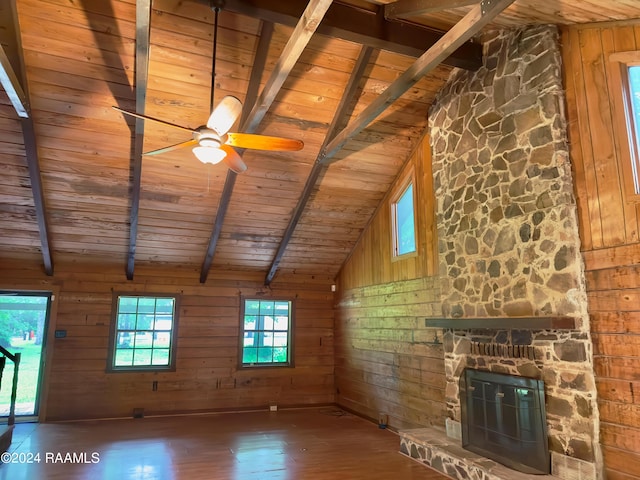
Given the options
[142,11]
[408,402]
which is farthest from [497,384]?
[142,11]

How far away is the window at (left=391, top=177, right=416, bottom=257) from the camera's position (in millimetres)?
6262

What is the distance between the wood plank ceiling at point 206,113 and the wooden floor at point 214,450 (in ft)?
8.03

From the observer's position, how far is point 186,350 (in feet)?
24.9

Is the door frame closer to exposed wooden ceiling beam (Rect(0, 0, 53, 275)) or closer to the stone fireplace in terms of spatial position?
exposed wooden ceiling beam (Rect(0, 0, 53, 275))

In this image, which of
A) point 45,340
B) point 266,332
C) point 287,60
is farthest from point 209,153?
point 45,340

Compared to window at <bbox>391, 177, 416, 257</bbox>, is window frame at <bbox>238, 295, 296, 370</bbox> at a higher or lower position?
lower

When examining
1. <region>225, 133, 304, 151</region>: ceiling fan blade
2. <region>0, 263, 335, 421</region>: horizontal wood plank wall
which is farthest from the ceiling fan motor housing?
<region>0, 263, 335, 421</region>: horizontal wood plank wall

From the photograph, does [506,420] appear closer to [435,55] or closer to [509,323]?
[509,323]

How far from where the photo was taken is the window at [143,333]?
734 cm

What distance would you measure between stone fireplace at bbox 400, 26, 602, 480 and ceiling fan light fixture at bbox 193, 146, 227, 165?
2.85 meters

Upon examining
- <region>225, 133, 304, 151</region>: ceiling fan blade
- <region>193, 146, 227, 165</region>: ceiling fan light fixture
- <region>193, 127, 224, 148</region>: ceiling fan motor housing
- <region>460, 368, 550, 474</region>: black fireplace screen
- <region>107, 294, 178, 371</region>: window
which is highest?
<region>225, 133, 304, 151</region>: ceiling fan blade

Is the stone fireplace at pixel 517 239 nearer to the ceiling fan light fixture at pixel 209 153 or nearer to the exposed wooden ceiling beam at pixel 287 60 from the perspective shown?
the exposed wooden ceiling beam at pixel 287 60

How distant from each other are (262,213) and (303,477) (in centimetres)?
371

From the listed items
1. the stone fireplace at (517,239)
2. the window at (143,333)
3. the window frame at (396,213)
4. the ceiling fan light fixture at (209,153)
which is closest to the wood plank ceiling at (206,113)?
the window frame at (396,213)
